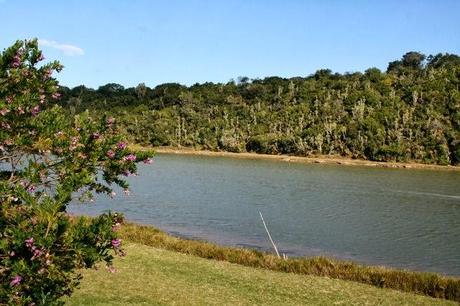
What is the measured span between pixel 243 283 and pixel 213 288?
981mm

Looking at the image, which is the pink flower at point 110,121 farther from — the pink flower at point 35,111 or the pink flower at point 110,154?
the pink flower at point 35,111

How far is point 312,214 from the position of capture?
46656 mm

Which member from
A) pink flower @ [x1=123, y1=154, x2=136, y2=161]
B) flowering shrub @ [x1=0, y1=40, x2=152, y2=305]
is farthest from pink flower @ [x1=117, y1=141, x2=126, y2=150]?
pink flower @ [x1=123, y1=154, x2=136, y2=161]

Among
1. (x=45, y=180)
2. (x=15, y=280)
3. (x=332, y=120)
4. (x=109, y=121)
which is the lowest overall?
(x=15, y=280)

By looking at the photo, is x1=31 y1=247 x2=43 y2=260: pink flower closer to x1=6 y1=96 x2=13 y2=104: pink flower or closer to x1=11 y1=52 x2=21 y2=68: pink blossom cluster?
x1=6 y1=96 x2=13 y2=104: pink flower

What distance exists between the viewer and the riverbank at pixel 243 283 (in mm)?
12203

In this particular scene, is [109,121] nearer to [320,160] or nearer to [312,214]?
[312,214]

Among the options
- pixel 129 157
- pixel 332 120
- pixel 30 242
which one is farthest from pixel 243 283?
pixel 332 120

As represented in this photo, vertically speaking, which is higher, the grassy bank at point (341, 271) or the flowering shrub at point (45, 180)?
the flowering shrub at point (45, 180)

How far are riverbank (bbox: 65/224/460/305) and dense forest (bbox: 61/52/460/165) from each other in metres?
98.0

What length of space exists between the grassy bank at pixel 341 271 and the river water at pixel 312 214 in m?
12.9

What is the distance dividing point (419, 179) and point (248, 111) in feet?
314

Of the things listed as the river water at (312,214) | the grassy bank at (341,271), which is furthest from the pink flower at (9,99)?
the river water at (312,214)

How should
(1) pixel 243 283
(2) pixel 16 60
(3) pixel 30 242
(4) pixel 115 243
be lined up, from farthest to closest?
(1) pixel 243 283, (2) pixel 16 60, (4) pixel 115 243, (3) pixel 30 242
